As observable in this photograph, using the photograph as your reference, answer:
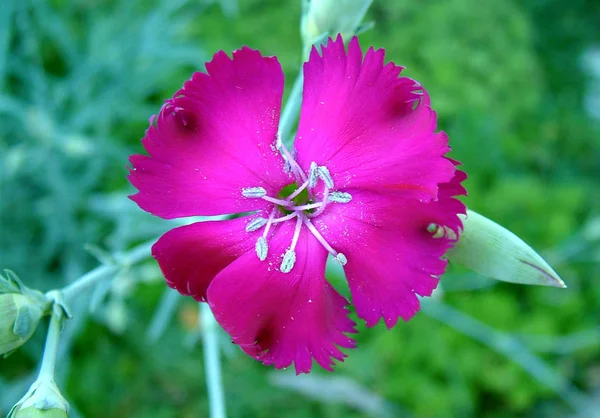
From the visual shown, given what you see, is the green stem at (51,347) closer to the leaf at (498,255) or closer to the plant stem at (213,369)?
the plant stem at (213,369)

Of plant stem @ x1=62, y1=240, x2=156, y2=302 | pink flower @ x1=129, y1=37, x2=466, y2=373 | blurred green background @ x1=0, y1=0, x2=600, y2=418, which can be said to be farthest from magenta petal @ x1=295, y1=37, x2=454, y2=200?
blurred green background @ x1=0, y1=0, x2=600, y2=418

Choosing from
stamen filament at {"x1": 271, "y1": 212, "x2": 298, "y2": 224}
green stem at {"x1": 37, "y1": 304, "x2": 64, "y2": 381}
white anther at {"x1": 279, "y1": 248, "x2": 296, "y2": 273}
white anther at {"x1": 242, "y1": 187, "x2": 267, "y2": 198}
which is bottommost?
green stem at {"x1": 37, "y1": 304, "x2": 64, "y2": 381}

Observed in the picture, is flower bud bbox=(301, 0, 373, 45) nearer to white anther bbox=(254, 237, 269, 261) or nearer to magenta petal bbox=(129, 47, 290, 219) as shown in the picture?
magenta petal bbox=(129, 47, 290, 219)

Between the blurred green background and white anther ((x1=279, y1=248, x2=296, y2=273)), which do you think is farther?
the blurred green background

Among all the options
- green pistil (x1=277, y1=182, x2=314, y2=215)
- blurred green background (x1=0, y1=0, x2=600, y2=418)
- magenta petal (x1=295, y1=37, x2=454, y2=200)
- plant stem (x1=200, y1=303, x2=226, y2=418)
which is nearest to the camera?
magenta petal (x1=295, y1=37, x2=454, y2=200)

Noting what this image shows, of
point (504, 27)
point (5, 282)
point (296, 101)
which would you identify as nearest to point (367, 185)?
point (296, 101)

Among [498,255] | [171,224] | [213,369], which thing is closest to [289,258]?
[498,255]

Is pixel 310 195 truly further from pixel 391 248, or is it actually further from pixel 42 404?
pixel 42 404
